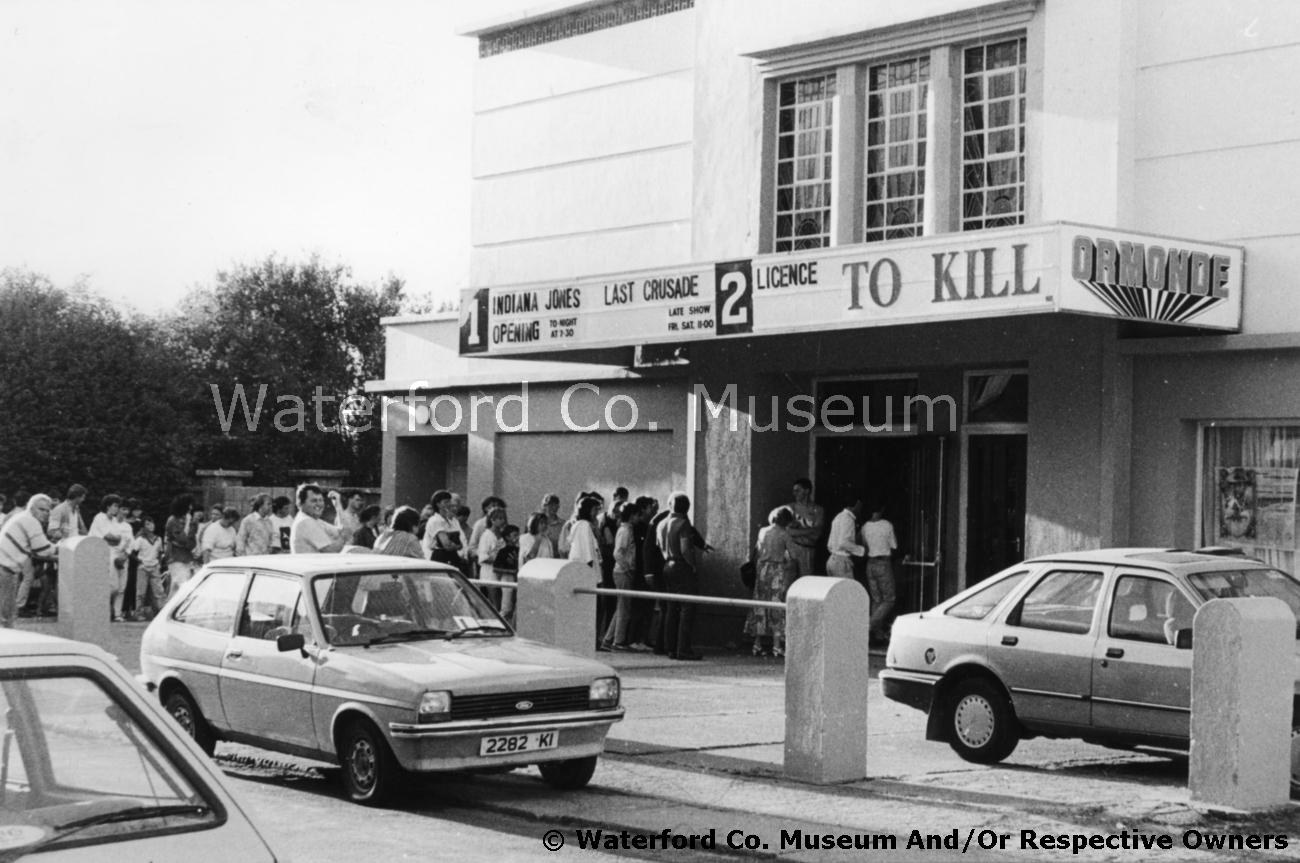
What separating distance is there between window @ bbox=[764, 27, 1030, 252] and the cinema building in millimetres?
35

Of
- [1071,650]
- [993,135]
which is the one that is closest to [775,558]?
[993,135]

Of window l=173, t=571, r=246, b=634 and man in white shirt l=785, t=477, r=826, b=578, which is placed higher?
man in white shirt l=785, t=477, r=826, b=578

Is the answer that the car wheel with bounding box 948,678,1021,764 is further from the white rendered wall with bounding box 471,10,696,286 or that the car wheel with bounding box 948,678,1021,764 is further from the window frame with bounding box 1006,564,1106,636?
the white rendered wall with bounding box 471,10,696,286

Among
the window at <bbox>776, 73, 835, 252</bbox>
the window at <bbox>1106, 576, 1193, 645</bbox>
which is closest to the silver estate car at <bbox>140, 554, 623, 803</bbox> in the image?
the window at <bbox>1106, 576, 1193, 645</bbox>

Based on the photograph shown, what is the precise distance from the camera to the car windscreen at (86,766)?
4.12m

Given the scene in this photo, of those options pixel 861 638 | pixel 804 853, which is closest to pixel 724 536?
pixel 861 638

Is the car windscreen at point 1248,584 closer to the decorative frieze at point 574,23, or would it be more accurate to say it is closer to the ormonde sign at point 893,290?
the ormonde sign at point 893,290

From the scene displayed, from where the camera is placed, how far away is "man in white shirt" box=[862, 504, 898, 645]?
61.6 feet

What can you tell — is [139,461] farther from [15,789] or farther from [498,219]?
[15,789]

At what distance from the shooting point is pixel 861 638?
35.9 feet

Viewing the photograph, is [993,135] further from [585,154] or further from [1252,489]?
[585,154]

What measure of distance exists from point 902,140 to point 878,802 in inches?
407

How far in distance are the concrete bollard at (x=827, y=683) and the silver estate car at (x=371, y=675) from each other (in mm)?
1220

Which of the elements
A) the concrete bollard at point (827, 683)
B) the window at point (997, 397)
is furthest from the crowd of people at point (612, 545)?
the concrete bollard at point (827, 683)
